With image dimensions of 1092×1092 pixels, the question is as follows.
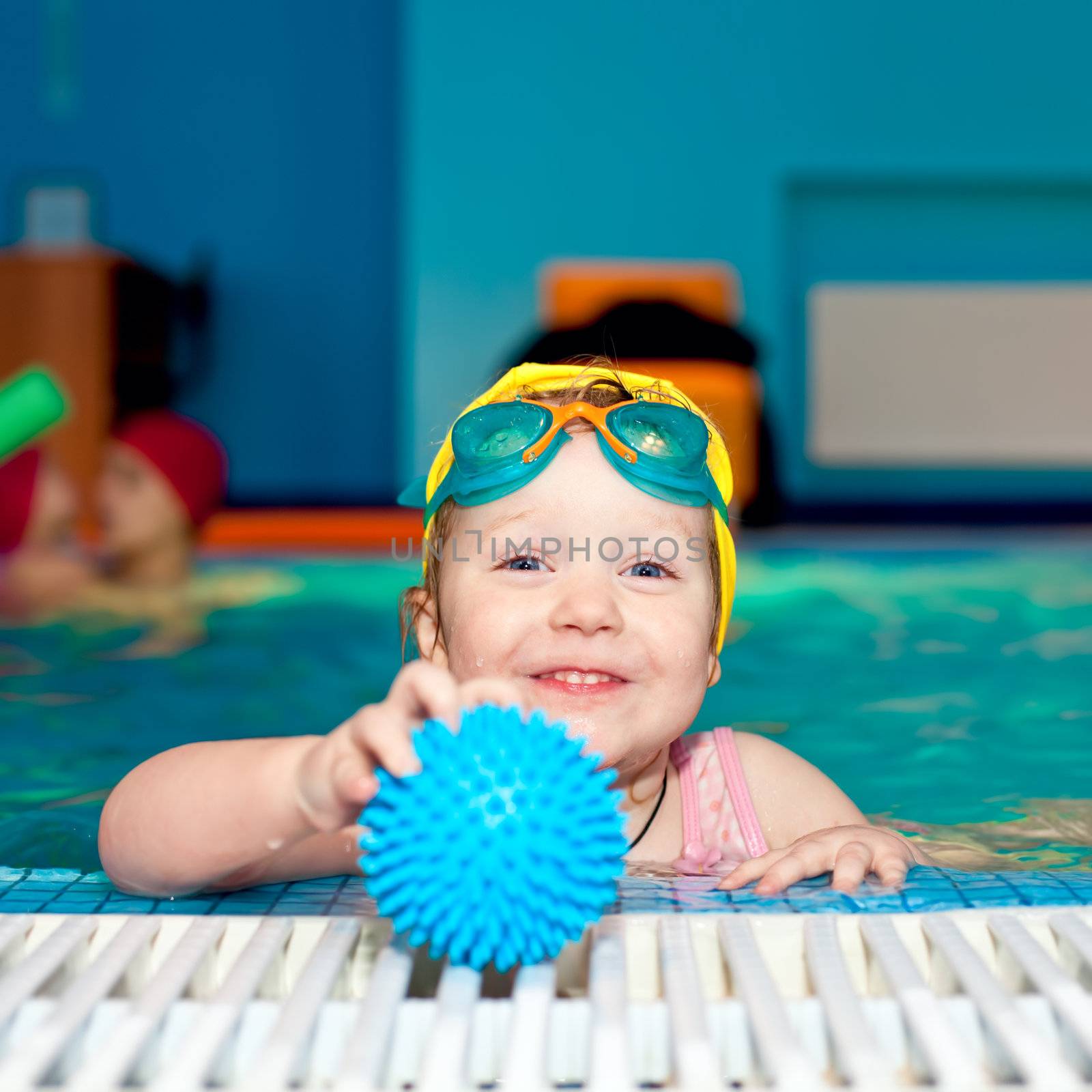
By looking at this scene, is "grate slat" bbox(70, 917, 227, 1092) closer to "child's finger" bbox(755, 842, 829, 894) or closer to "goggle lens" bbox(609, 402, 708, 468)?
"child's finger" bbox(755, 842, 829, 894)

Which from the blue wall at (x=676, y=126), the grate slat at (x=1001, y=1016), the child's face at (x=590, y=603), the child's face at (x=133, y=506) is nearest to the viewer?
the grate slat at (x=1001, y=1016)

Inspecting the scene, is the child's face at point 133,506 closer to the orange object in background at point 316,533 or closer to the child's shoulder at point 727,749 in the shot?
the orange object in background at point 316,533

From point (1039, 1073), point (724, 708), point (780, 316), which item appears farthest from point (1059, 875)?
point (780, 316)

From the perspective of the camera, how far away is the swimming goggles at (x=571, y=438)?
58.4 inches

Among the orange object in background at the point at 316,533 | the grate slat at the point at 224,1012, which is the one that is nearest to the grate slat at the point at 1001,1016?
the grate slat at the point at 224,1012

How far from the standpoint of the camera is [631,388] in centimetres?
175

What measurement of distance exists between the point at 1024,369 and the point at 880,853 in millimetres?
7002

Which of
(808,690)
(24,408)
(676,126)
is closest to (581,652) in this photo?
(24,408)

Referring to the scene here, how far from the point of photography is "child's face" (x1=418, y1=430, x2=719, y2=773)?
Answer: 54.4 inches

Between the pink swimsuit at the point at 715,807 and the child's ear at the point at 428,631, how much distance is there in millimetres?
369

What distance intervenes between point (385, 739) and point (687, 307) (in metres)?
5.34

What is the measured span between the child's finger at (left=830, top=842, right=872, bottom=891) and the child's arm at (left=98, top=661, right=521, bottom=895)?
16.2 inches

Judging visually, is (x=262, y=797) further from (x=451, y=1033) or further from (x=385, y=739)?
(x=451, y=1033)

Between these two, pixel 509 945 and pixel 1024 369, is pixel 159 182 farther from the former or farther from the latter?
pixel 509 945
